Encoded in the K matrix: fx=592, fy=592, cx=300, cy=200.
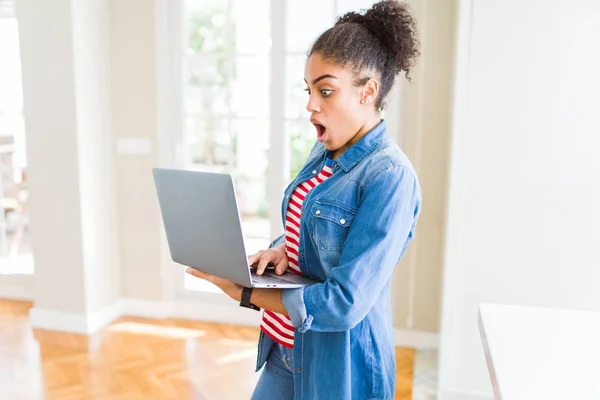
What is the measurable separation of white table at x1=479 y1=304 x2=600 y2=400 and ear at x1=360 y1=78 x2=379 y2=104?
0.53 meters

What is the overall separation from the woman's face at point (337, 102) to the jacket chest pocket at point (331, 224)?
0.18 m

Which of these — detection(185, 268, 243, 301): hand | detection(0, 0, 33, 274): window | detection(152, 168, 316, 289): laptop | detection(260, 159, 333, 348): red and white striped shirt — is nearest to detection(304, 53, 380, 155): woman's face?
detection(260, 159, 333, 348): red and white striped shirt

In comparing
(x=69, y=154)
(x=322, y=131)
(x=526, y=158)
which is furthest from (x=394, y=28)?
(x=69, y=154)

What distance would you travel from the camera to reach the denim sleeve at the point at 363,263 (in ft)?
3.89

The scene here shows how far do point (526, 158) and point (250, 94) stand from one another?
177cm

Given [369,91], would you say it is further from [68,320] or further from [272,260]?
[68,320]

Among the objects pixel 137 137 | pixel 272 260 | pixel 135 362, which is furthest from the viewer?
pixel 137 137

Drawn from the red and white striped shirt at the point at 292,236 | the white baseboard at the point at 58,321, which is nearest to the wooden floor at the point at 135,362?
the white baseboard at the point at 58,321

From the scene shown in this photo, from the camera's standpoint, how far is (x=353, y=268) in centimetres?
118

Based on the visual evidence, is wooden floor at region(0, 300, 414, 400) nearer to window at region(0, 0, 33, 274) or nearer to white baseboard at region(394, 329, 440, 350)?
white baseboard at region(394, 329, 440, 350)

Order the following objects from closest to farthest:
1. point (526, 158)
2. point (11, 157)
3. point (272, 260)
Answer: point (272, 260)
point (526, 158)
point (11, 157)

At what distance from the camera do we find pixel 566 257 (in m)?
2.37

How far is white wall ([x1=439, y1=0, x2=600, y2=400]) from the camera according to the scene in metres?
2.25

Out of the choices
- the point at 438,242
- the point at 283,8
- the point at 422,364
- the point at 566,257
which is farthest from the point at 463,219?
the point at 283,8
